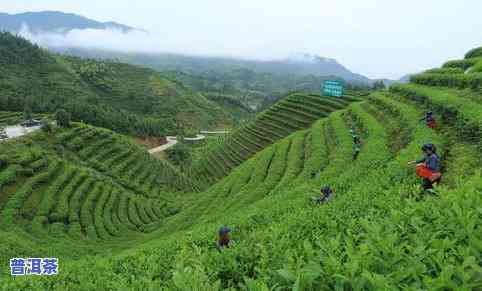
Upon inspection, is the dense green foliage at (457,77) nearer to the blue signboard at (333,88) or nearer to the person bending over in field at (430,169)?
the person bending over in field at (430,169)

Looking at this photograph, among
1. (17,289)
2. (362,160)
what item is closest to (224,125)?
(362,160)

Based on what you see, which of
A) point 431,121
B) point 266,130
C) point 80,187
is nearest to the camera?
point 431,121

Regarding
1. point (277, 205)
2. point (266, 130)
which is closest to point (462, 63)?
point (266, 130)

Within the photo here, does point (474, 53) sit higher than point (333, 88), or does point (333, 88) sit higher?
point (474, 53)

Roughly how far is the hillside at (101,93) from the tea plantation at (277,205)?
89.8 ft

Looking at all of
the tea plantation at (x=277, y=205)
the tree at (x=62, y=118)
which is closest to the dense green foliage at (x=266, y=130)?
the tea plantation at (x=277, y=205)

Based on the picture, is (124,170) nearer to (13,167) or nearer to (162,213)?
(162,213)

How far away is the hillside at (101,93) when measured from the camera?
7362 cm

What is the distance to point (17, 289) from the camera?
9508mm

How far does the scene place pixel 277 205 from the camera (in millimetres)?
15445

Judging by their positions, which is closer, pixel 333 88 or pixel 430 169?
pixel 430 169

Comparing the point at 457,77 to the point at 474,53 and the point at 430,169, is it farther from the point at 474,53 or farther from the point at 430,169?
the point at 474,53

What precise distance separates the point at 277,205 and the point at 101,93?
124 m

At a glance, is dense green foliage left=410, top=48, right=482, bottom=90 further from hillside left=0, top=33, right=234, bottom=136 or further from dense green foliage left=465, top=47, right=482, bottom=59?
hillside left=0, top=33, right=234, bottom=136
